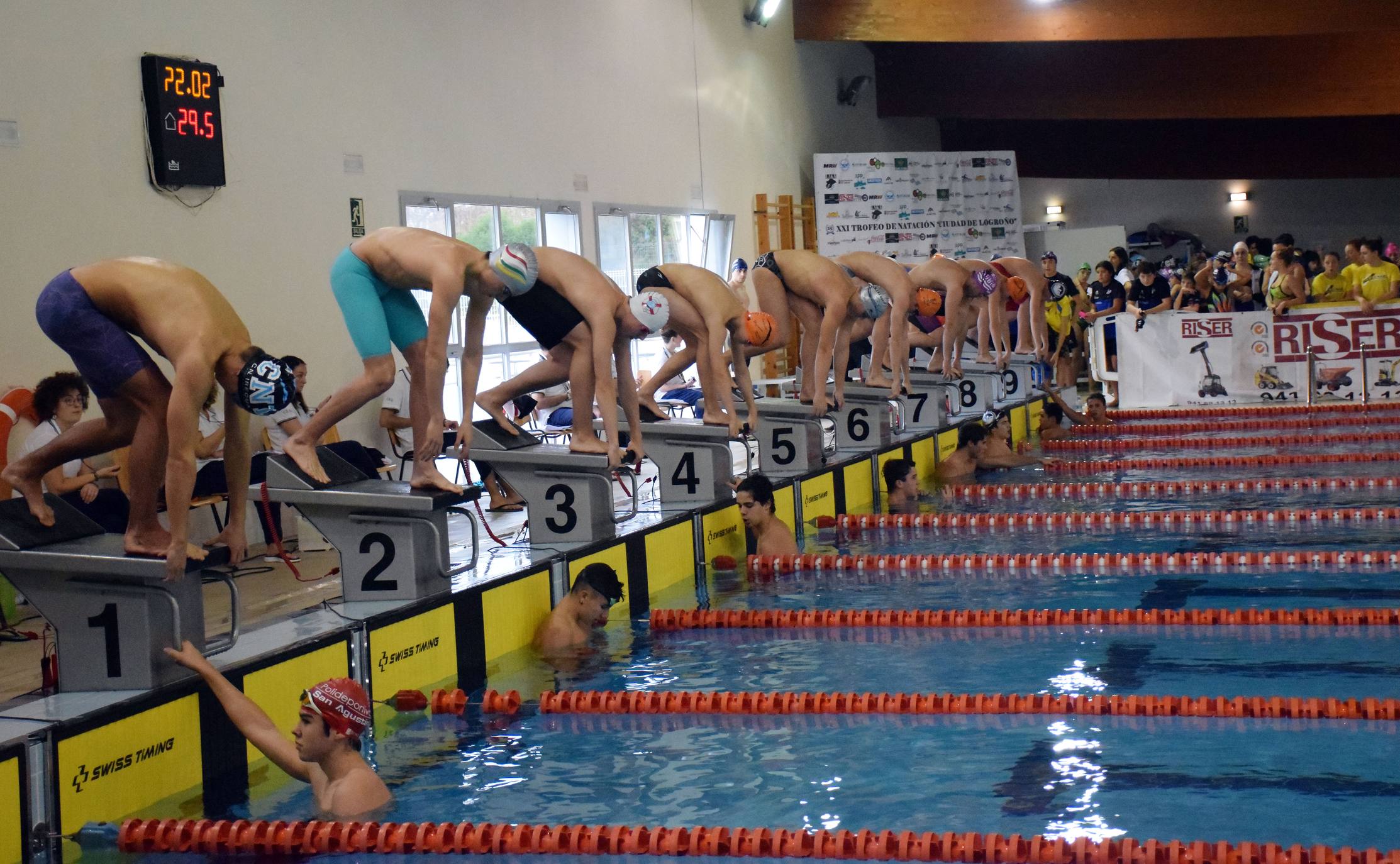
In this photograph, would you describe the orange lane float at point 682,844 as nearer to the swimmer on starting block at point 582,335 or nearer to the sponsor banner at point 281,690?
the sponsor banner at point 281,690

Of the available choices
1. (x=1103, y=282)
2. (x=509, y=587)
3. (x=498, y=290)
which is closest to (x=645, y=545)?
(x=509, y=587)

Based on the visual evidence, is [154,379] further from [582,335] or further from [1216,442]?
[1216,442]

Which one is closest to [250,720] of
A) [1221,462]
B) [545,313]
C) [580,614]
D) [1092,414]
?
[580,614]

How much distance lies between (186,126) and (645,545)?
11.8ft

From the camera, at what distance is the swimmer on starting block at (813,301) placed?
888cm

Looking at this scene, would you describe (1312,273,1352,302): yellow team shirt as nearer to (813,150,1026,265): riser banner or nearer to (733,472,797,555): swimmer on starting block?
(813,150,1026,265): riser banner

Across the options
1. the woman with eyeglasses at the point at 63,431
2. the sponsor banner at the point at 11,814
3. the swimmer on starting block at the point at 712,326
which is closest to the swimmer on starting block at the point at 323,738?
the sponsor banner at the point at 11,814

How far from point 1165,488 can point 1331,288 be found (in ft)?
18.3

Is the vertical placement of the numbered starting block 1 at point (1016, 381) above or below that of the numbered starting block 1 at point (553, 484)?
above

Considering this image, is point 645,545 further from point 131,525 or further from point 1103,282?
point 1103,282

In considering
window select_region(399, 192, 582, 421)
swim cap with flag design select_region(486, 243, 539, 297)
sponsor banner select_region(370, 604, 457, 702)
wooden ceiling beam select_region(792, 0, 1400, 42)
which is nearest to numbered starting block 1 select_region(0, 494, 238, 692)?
sponsor banner select_region(370, 604, 457, 702)

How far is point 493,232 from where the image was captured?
10758 mm

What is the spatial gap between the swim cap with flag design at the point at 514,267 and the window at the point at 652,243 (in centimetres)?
591

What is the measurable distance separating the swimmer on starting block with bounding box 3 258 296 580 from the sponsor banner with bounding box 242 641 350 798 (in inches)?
17.2
